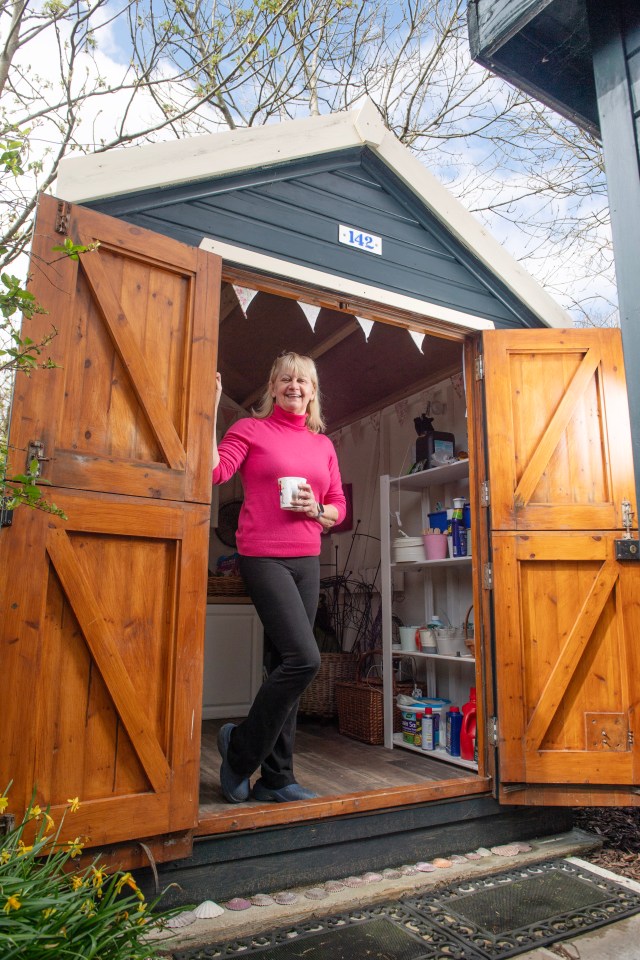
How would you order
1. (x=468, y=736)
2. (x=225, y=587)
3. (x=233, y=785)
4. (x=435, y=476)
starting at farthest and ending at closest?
(x=225, y=587)
(x=435, y=476)
(x=468, y=736)
(x=233, y=785)

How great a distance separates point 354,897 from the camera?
2.25 meters

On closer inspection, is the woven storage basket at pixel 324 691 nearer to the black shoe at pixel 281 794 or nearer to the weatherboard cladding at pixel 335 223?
the black shoe at pixel 281 794

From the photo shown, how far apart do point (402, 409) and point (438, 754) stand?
2.59 meters

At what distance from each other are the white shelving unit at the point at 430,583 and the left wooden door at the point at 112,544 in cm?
189

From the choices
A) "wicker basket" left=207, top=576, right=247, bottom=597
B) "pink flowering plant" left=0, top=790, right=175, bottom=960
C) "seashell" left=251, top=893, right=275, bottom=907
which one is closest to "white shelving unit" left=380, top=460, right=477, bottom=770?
"wicker basket" left=207, top=576, right=247, bottom=597

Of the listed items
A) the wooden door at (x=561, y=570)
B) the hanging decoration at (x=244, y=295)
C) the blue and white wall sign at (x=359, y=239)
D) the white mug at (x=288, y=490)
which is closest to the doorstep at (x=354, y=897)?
the wooden door at (x=561, y=570)

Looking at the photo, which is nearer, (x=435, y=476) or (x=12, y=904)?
(x=12, y=904)

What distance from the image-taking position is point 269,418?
2.71 meters

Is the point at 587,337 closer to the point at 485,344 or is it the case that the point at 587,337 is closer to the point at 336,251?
the point at 485,344

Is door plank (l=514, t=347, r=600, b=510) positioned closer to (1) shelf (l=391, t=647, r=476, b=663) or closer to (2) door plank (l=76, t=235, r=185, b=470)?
(1) shelf (l=391, t=647, r=476, b=663)

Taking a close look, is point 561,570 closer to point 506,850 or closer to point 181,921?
point 506,850


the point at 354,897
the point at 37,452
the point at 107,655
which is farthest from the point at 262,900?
the point at 37,452

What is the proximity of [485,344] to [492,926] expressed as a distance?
2.37 m

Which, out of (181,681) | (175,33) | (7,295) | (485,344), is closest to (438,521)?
(485,344)
